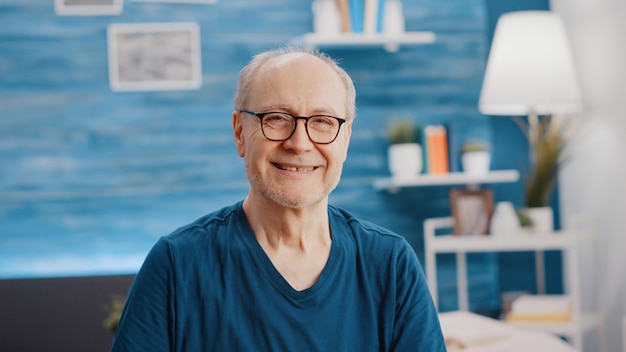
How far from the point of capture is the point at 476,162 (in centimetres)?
421

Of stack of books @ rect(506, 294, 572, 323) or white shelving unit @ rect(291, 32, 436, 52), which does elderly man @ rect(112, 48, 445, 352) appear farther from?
white shelving unit @ rect(291, 32, 436, 52)

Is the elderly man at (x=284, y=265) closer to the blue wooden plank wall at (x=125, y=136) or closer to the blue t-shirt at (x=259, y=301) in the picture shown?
the blue t-shirt at (x=259, y=301)

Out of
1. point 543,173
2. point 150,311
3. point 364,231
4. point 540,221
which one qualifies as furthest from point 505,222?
point 150,311

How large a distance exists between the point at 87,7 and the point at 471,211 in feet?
6.76

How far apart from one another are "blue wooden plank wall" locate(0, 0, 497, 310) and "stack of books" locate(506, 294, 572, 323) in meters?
0.75

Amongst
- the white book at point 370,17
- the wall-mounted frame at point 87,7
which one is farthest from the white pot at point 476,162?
the wall-mounted frame at point 87,7

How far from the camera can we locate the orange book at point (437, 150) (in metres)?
4.25

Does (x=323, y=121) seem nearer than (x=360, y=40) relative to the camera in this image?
Yes

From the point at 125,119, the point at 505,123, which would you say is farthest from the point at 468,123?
the point at 125,119

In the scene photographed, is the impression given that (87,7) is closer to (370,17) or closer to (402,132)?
(370,17)

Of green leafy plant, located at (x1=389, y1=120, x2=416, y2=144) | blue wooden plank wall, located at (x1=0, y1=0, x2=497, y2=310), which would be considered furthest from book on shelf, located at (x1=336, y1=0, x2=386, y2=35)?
green leafy plant, located at (x1=389, y1=120, x2=416, y2=144)

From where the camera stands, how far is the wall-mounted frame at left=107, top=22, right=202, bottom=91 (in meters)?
4.23

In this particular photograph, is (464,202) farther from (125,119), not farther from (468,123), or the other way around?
(125,119)

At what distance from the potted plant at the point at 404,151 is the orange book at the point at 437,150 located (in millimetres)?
55
